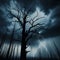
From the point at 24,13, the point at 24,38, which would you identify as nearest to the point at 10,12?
the point at 24,13

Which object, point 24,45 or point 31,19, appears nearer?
point 24,45

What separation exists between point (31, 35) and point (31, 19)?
8.76 feet

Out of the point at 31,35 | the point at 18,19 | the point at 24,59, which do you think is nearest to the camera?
the point at 24,59

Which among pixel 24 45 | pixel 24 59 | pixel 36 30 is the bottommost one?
pixel 24 59

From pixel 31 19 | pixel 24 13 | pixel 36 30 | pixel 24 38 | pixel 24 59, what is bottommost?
pixel 24 59

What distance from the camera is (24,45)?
1459cm

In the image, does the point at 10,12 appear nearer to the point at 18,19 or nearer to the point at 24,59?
the point at 18,19

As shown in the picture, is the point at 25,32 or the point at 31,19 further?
the point at 31,19

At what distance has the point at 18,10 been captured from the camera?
55.1 ft

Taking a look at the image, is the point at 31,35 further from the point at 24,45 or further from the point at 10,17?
the point at 10,17

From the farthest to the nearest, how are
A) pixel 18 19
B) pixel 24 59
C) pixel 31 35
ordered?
1. pixel 18 19
2. pixel 31 35
3. pixel 24 59

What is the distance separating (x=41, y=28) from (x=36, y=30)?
102cm

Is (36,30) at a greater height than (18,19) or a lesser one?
lesser

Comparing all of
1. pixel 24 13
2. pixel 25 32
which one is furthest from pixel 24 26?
pixel 24 13
